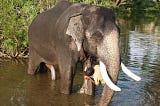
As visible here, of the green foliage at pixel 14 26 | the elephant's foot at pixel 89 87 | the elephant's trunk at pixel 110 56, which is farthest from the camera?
the green foliage at pixel 14 26

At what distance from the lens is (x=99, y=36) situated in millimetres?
6973

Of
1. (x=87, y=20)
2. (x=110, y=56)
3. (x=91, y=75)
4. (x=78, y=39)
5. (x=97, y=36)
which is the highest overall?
(x=87, y=20)

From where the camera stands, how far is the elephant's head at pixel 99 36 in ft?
21.8

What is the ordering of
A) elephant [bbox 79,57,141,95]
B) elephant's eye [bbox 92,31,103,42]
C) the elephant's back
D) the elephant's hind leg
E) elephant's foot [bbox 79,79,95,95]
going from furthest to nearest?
the elephant's hind leg
the elephant's back
elephant's foot [bbox 79,79,95,95]
elephant [bbox 79,57,141,95]
elephant's eye [bbox 92,31,103,42]

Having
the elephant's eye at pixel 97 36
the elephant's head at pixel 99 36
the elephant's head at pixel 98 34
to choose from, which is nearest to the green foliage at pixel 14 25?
the elephant's head at pixel 99 36

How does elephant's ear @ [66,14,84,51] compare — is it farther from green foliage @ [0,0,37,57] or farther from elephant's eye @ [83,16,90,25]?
green foliage @ [0,0,37,57]

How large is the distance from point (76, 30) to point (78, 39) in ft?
0.58

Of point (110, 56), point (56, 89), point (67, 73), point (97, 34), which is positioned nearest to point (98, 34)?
point (97, 34)

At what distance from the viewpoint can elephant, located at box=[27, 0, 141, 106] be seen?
6.72m

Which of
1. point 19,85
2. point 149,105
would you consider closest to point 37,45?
point 19,85

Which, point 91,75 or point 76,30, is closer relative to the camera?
point 76,30

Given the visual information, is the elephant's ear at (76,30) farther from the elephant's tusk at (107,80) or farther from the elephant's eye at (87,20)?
the elephant's tusk at (107,80)

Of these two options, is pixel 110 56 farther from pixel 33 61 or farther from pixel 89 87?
pixel 33 61

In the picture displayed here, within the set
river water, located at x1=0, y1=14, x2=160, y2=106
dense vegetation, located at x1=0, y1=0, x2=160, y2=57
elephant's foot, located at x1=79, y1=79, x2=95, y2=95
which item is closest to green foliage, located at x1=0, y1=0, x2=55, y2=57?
dense vegetation, located at x1=0, y1=0, x2=160, y2=57
